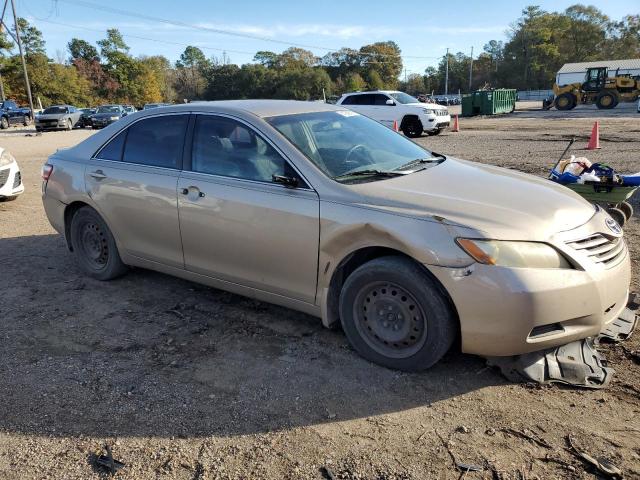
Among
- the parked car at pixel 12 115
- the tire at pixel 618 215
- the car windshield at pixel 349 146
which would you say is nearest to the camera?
the car windshield at pixel 349 146

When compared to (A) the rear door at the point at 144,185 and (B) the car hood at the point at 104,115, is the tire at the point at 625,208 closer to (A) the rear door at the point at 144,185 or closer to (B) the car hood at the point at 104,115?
(A) the rear door at the point at 144,185

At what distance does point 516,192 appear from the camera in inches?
134

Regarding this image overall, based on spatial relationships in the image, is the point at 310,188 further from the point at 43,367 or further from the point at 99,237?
the point at 99,237

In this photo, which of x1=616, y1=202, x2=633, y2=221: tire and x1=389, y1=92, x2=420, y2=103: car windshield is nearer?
x1=616, y1=202, x2=633, y2=221: tire

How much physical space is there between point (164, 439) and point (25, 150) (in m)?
19.6

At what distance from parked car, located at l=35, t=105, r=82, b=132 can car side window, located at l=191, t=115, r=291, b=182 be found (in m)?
32.4

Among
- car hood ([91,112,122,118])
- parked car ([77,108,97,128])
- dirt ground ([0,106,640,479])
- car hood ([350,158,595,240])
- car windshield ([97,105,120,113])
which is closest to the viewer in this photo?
dirt ground ([0,106,640,479])

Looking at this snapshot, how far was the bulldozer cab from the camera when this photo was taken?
111 ft

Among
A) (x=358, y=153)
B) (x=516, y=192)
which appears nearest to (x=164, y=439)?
(x=358, y=153)

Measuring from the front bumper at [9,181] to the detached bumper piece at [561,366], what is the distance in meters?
7.83

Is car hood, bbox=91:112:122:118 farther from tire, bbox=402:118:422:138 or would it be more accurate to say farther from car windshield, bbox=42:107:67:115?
tire, bbox=402:118:422:138

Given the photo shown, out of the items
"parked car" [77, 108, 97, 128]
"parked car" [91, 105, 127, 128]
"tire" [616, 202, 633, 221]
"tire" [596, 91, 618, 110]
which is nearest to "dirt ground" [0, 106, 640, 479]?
"tire" [616, 202, 633, 221]

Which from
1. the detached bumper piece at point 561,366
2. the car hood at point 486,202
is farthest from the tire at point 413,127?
the detached bumper piece at point 561,366

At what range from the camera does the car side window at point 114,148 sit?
462 centimetres
